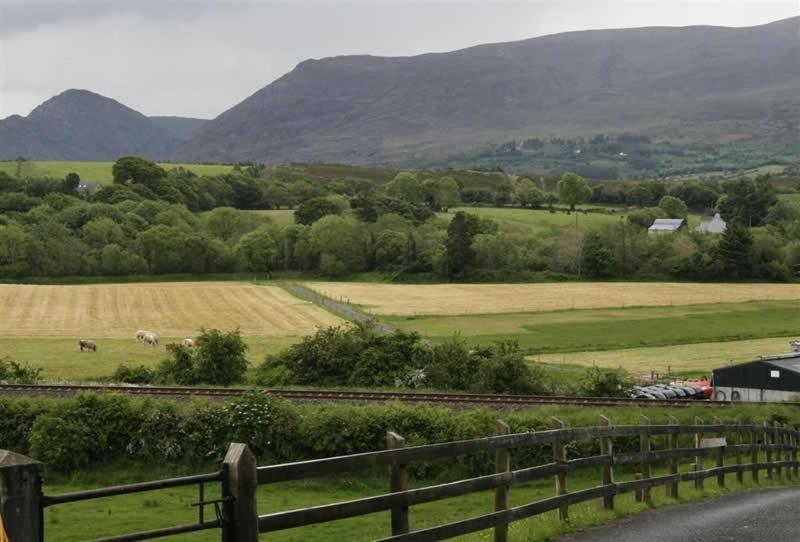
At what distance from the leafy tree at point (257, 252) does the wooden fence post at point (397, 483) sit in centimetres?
13516

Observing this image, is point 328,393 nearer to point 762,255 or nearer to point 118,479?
point 118,479

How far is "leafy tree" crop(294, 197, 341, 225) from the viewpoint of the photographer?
571ft

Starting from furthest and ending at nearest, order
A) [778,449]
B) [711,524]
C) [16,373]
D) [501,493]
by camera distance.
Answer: [16,373] → [778,449] → [711,524] → [501,493]

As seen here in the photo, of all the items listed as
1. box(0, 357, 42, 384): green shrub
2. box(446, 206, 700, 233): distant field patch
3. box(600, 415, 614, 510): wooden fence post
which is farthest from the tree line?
box(600, 415, 614, 510): wooden fence post

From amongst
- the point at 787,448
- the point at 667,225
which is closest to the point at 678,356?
the point at 787,448

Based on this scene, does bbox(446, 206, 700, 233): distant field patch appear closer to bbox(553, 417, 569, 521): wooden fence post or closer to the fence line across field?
the fence line across field

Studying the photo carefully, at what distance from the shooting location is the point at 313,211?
577 feet

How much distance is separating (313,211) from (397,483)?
167 meters

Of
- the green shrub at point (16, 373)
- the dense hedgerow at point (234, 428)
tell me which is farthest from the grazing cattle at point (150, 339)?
the dense hedgerow at point (234, 428)

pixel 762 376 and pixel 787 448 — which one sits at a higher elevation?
pixel 787 448

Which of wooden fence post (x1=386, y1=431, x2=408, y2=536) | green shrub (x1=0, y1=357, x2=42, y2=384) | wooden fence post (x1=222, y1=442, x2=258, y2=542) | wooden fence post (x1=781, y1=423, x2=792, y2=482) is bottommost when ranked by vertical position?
green shrub (x1=0, y1=357, x2=42, y2=384)

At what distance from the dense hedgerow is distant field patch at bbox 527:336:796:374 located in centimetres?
3305

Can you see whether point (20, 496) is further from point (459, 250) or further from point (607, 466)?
point (459, 250)

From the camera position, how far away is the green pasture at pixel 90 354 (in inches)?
2390
